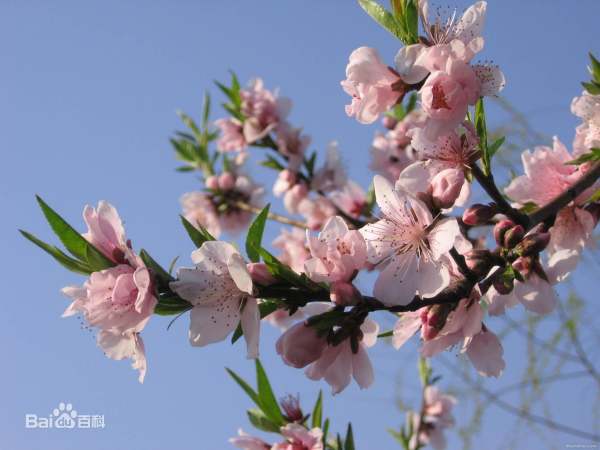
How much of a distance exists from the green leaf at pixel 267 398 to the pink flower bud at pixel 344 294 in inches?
25.3

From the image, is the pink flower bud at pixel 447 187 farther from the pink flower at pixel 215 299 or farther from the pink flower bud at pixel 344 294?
the pink flower at pixel 215 299

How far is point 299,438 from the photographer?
69.6 inches

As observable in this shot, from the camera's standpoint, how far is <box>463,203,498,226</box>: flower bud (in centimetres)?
149

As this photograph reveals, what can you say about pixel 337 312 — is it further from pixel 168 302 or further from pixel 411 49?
pixel 411 49

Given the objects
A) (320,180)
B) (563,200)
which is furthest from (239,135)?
(563,200)

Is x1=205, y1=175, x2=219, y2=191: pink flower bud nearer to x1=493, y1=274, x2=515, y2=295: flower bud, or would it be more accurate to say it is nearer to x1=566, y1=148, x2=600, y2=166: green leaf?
x1=566, y1=148, x2=600, y2=166: green leaf

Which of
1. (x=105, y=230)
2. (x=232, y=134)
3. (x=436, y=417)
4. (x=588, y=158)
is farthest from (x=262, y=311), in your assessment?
(x=436, y=417)

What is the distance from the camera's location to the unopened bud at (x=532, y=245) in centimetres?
147

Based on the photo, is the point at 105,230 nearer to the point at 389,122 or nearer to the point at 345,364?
the point at 345,364

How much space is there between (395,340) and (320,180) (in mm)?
2232

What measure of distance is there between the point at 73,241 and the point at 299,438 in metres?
0.82

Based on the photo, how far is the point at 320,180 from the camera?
12.4ft

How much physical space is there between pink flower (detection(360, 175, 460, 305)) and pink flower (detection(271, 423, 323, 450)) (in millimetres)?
541

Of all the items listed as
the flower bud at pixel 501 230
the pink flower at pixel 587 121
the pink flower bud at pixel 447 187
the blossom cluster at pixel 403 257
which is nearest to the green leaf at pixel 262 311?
the blossom cluster at pixel 403 257
